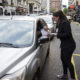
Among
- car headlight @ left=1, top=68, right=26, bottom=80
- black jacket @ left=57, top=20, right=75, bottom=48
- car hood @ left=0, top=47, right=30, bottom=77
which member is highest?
black jacket @ left=57, top=20, right=75, bottom=48

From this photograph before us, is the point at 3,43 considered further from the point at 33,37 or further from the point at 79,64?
the point at 79,64

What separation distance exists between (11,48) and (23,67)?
0.77 m

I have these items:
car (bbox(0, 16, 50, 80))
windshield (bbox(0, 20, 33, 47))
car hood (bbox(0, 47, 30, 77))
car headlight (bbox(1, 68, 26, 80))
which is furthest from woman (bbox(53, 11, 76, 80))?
car headlight (bbox(1, 68, 26, 80))

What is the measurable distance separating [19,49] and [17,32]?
0.69 m

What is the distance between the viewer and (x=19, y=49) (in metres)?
3.61

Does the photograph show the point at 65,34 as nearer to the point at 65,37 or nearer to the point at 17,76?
the point at 65,37

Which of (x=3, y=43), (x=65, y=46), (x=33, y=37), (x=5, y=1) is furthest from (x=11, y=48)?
(x=5, y=1)

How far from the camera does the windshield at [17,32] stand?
3.95m

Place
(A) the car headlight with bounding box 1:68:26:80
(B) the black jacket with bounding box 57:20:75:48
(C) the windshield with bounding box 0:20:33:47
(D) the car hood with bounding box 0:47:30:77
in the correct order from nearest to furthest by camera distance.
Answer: (A) the car headlight with bounding box 1:68:26:80
(D) the car hood with bounding box 0:47:30:77
(C) the windshield with bounding box 0:20:33:47
(B) the black jacket with bounding box 57:20:75:48

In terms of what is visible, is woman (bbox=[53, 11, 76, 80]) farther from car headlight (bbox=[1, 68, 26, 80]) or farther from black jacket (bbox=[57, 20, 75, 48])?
car headlight (bbox=[1, 68, 26, 80])

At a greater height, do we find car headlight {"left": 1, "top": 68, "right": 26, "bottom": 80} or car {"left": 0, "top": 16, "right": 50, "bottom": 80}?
car {"left": 0, "top": 16, "right": 50, "bottom": 80}

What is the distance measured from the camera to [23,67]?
2.96 m

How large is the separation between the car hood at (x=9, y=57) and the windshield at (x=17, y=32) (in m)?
0.32

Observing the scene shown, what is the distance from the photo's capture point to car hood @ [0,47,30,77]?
2.81 meters
